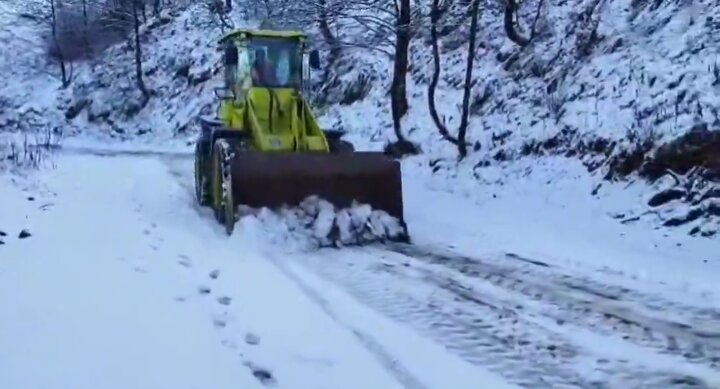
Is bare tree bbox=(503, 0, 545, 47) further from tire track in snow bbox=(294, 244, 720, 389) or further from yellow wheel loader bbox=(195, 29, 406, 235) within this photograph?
tire track in snow bbox=(294, 244, 720, 389)

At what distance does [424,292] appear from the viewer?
22.4 feet

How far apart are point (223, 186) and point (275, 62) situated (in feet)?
7.09

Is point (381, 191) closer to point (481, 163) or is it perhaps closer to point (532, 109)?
point (481, 163)

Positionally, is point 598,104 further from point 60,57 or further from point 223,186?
point 60,57

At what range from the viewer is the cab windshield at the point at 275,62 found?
36.2 ft

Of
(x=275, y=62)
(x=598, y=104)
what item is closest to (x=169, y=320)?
(x=275, y=62)

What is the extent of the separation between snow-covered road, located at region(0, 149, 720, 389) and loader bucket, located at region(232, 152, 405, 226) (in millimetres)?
398

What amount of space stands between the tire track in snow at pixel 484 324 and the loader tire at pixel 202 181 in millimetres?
3942

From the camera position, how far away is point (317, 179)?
930 cm

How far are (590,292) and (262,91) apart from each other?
563 centimetres

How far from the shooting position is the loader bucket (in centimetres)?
916

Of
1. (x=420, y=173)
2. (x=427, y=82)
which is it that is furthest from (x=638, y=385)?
(x=427, y=82)

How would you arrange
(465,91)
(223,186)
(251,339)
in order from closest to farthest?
1. (251,339)
2. (223,186)
3. (465,91)

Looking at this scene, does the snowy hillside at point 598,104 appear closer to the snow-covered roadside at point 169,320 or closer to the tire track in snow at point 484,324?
the tire track in snow at point 484,324
